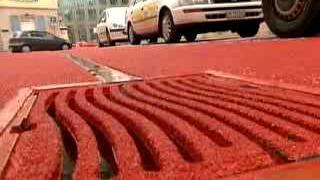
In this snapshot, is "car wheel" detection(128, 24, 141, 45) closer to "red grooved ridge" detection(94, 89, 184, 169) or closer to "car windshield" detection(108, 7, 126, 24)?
"car windshield" detection(108, 7, 126, 24)

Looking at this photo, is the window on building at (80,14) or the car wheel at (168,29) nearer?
the car wheel at (168,29)

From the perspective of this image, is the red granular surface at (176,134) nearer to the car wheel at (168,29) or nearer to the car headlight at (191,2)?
the car headlight at (191,2)

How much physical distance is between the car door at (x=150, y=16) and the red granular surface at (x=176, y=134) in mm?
7266

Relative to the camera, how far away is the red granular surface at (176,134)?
1030 millimetres

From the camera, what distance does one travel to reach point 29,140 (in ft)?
4.41

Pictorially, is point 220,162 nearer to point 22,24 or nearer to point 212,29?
point 212,29

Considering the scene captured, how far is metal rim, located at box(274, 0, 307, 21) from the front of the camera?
491cm

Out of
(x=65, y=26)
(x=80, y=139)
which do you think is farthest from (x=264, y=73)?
(x=65, y=26)

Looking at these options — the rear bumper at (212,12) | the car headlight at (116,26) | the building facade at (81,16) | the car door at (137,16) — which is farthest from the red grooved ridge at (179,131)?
the building facade at (81,16)

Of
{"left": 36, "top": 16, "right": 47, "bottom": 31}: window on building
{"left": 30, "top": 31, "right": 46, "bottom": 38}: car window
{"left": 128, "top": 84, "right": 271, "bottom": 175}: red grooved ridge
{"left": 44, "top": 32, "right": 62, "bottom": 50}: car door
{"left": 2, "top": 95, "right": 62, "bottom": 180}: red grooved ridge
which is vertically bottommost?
{"left": 44, "top": 32, "right": 62, "bottom": 50}: car door

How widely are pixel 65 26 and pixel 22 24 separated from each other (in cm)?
387

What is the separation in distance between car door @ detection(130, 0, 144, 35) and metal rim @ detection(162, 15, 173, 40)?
1642 millimetres

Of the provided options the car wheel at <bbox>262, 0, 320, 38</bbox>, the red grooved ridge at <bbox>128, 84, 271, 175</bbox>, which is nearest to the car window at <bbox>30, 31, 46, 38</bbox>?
the car wheel at <bbox>262, 0, 320, 38</bbox>

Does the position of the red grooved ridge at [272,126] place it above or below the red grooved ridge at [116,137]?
above
